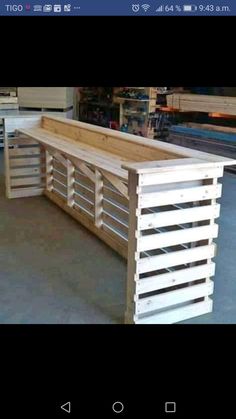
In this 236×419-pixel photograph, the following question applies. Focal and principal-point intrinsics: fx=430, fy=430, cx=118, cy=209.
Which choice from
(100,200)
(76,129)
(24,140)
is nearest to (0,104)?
(24,140)

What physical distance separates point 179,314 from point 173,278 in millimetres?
173

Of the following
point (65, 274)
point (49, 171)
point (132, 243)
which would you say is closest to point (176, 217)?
point (132, 243)

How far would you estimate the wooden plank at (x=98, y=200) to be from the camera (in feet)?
8.28

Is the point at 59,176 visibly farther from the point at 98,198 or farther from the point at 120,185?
the point at 120,185

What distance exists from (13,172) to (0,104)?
2145mm

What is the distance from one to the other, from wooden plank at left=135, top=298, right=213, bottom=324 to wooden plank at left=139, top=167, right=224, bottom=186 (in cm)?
56

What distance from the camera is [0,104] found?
545 centimetres

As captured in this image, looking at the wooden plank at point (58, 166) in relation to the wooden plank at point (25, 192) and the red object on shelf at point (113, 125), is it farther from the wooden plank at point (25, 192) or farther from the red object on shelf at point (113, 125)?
the red object on shelf at point (113, 125)

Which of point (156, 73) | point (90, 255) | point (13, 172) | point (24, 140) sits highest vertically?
point (156, 73)

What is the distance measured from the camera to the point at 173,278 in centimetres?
173

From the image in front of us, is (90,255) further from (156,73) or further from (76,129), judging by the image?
(156,73)
